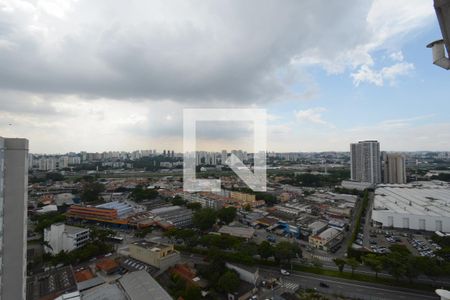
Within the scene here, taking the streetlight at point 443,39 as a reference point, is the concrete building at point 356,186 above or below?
below

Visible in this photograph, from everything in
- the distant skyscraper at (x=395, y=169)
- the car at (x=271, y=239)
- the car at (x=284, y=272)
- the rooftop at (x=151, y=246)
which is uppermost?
the distant skyscraper at (x=395, y=169)

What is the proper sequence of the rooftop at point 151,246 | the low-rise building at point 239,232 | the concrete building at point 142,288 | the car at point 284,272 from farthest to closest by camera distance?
the low-rise building at point 239,232 < the rooftop at point 151,246 < the car at point 284,272 < the concrete building at point 142,288

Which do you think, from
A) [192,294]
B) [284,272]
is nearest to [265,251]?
[284,272]

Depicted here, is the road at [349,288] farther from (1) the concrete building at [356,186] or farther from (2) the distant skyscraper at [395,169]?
(2) the distant skyscraper at [395,169]

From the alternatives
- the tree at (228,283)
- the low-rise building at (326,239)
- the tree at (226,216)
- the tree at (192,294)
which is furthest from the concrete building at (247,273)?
the tree at (226,216)

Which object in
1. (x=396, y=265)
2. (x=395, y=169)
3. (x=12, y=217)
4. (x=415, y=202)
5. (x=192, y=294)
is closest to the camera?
(x=12, y=217)

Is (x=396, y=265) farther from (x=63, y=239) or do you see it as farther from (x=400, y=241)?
(x=63, y=239)

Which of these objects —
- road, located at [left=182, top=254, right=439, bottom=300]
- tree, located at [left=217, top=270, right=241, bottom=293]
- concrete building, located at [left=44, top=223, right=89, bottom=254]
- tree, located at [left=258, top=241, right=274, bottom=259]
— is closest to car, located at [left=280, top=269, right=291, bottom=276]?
road, located at [left=182, top=254, right=439, bottom=300]
